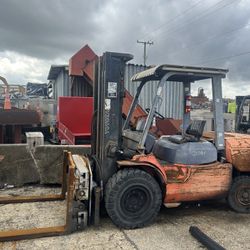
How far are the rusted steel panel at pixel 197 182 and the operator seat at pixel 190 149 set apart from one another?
126 millimetres

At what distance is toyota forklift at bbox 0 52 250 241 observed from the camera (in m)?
4.80

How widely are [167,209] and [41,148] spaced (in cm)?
304

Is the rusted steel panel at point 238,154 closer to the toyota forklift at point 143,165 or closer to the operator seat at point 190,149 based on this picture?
the toyota forklift at point 143,165

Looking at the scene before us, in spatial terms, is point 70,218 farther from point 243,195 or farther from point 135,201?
point 243,195

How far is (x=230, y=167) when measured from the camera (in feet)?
18.1

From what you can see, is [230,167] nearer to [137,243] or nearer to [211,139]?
[211,139]

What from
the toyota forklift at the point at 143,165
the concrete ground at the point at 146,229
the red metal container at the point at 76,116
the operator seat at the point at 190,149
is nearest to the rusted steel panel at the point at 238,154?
the toyota forklift at the point at 143,165

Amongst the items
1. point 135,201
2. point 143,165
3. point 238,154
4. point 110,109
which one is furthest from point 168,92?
point 135,201

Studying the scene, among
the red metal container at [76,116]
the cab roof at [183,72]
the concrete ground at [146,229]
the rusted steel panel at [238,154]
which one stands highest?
the cab roof at [183,72]

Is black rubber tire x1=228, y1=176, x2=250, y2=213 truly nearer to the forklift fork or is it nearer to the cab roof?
the cab roof

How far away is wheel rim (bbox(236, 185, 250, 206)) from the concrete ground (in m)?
0.25

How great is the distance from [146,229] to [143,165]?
936 millimetres

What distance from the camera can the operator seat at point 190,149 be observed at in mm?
5293

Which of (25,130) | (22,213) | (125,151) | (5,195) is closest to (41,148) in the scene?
(5,195)
